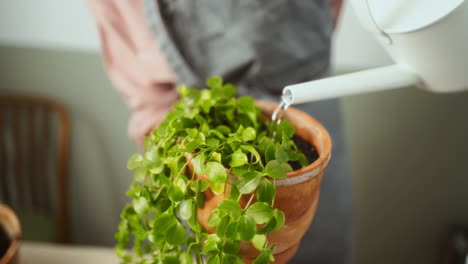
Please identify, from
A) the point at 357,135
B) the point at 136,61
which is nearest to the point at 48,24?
the point at 136,61

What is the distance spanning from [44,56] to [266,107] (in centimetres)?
92

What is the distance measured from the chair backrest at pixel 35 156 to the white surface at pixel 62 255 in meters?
0.52

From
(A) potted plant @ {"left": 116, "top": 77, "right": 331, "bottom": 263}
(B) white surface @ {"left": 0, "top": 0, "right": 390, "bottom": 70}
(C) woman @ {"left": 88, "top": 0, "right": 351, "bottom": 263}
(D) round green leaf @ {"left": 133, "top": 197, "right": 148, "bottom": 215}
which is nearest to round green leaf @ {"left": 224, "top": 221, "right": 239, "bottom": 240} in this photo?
(A) potted plant @ {"left": 116, "top": 77, "right": 331, "bottom": 263}

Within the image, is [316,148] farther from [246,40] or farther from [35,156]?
[35,156]

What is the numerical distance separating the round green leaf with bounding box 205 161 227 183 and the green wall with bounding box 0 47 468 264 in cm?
92

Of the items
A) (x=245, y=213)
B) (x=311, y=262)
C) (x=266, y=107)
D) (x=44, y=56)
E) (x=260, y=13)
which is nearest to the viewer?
(x=245, y=213)

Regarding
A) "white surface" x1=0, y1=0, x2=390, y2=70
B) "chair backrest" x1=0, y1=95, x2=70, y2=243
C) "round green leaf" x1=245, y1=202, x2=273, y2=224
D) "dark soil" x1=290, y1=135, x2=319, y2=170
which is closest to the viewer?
"round green leaf" x1=245, y1=202, x2=273, y2=224

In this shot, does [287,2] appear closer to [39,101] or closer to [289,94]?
[289,94]

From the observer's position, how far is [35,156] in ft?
4.46

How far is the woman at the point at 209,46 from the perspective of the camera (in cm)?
70

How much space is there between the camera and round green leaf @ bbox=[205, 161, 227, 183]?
40 centimetres

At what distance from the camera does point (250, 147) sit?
0.43 meters

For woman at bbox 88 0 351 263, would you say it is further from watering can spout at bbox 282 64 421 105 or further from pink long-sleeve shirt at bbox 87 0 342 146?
watering can spout at bbox 282 64 421 105

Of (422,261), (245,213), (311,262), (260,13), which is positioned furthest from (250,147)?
(422,261)
